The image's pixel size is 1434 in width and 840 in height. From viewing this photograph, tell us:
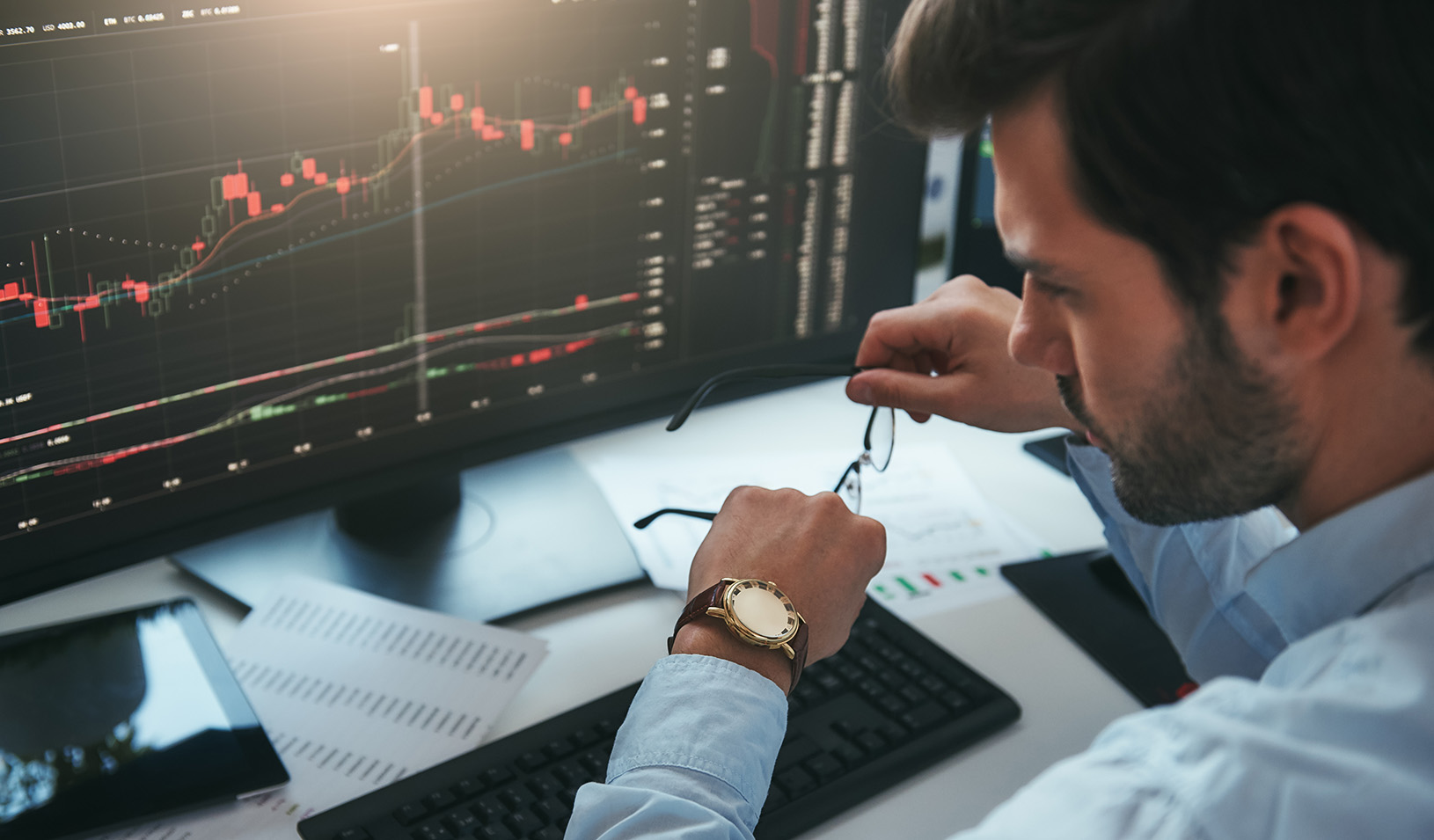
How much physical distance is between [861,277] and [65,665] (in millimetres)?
723

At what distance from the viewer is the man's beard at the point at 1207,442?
1.95 ft

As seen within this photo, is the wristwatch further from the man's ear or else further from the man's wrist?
the man's ear

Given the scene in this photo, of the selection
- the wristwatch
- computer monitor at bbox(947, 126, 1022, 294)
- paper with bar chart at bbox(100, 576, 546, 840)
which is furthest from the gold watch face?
computer monitor at bbox(947, 126, 1022, 294)

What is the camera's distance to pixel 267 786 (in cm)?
75

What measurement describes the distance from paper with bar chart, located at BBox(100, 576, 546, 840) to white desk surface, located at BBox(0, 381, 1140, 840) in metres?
0.03

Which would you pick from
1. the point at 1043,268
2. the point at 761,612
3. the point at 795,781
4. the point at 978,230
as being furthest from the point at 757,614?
the point at 978,230

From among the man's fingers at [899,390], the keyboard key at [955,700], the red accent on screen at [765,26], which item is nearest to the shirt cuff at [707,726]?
the keyboard key at [955,700]

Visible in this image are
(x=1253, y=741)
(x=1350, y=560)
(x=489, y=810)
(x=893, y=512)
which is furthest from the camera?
(x=893, y=512)

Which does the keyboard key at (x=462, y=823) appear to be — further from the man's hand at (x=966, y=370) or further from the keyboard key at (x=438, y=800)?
the man's hand at (x=966, y=370)

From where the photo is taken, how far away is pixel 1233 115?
1.70 feet

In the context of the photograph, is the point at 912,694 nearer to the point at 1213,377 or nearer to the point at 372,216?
the point at 1213,377

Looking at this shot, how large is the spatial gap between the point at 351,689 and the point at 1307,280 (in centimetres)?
67

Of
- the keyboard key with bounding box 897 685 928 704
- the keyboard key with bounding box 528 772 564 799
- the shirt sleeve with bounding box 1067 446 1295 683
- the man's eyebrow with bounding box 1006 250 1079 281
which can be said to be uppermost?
the man's eyebrow with bounding box 1006 250 1079 281

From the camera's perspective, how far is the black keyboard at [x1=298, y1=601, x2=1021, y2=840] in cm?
71
